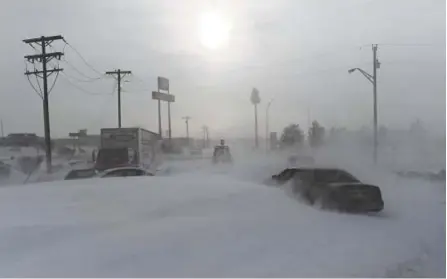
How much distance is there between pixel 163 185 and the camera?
8.38 metres

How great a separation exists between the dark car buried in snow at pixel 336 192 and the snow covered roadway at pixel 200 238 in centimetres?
94

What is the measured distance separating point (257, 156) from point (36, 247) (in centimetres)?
1917

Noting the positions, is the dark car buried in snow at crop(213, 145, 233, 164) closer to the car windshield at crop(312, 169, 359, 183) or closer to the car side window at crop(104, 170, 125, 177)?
the car side window at crop(104, 170, 125, 177)

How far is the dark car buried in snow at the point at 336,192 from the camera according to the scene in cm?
852

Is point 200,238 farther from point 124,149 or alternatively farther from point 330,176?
point 124,149

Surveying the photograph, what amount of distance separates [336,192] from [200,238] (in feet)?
13.8

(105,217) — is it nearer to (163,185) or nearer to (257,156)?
(163,185)

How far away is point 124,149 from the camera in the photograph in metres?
22.0

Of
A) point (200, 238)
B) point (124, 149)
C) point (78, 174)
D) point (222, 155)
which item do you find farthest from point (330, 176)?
point (222, 155)

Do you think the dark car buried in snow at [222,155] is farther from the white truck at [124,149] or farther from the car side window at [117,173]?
the car side window at [117,173]

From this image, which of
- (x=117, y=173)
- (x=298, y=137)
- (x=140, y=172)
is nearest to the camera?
(x=117, y=173)

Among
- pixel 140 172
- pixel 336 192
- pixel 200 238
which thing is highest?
pixel 200 238

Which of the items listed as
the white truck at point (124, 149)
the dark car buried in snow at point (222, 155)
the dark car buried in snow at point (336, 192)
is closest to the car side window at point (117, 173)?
the dark car buried in snow at point (336, 192)

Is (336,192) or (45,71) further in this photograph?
(45,71)
